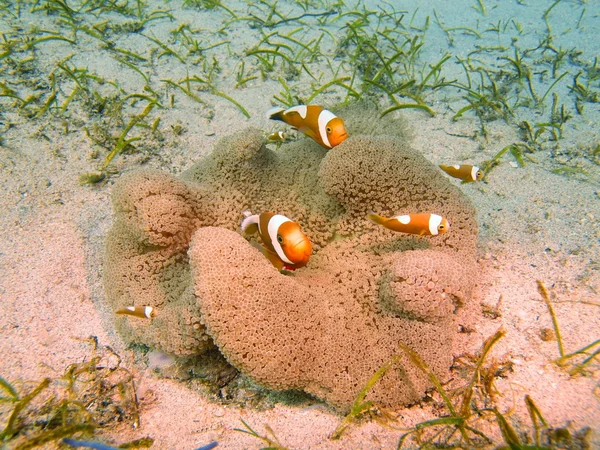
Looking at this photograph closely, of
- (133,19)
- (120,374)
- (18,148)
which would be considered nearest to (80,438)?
(120,374)

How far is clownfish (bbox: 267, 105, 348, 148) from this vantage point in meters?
2.62

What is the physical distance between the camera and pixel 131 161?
3.89 metres

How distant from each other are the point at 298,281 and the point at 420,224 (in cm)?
78

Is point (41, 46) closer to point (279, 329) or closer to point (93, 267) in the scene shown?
point (93, 267)

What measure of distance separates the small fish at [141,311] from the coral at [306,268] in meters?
0.06

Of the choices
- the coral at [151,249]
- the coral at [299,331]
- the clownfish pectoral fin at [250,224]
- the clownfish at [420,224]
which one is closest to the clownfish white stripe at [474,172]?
the clownfish at [420,224]

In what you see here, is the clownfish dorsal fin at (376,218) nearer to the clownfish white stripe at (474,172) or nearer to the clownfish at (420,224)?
the clownfish at (420,224)

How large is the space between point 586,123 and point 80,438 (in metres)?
5.36

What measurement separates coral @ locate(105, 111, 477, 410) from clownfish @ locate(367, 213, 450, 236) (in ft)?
0.42

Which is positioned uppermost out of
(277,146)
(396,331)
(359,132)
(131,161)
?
(359,132)

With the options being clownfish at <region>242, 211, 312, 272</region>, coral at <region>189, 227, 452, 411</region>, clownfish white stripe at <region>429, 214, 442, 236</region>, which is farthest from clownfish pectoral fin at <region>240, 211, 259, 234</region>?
clownfish white stripe at <region>429, 214, 442, 236</region>

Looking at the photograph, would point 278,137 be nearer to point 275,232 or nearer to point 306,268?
point 306,268

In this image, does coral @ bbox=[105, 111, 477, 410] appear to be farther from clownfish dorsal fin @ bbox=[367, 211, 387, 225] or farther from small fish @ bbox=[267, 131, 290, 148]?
small fish @ bbox=[267, 131, 290, 148]

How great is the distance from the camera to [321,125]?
2.65 metres
